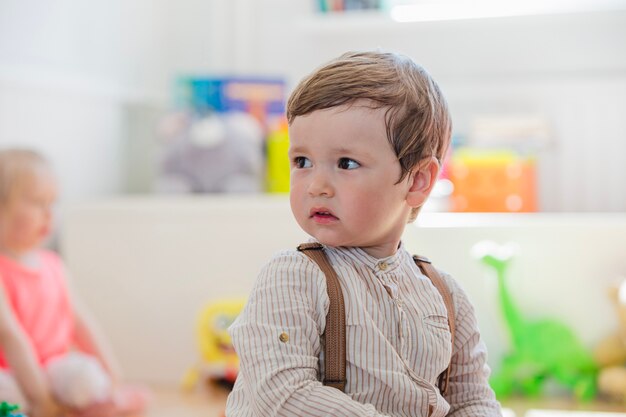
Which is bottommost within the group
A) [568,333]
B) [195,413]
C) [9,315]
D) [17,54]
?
[195,413]

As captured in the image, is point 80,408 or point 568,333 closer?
point 80,408

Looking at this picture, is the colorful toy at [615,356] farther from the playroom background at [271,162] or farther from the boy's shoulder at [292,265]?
the boy's shoulder at [292,265]

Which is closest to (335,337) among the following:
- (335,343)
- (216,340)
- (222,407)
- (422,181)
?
(335,343)

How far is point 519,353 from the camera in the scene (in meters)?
2.23

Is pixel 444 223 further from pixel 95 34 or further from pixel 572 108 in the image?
pixel 95 34

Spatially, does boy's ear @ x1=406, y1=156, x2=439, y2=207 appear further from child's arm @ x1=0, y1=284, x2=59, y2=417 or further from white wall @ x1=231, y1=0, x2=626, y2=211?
white wall @ x1=231, y1=0, x2=626, y2=211

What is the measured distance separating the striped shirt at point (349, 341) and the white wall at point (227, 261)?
1.29m

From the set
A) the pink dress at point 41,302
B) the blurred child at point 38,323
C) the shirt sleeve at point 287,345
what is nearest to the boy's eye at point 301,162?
the shirt sleeve at point 287,345

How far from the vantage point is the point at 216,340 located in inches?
92.8

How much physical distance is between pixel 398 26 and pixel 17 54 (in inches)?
47.6

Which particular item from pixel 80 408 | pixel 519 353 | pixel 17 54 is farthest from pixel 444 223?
pixel 17 54

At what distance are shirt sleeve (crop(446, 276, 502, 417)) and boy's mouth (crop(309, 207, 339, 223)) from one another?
19 centimetres

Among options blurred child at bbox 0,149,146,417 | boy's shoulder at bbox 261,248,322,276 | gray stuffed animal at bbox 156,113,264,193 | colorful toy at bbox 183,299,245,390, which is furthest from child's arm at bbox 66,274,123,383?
boy's shoulder at bbox 261,248,322,276

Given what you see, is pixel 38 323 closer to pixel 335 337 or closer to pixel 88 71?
pixel 88 71
